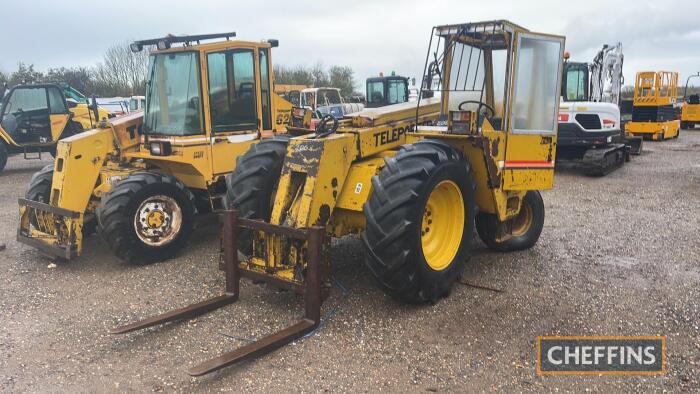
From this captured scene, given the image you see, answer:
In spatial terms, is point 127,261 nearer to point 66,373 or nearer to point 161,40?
point 66,373

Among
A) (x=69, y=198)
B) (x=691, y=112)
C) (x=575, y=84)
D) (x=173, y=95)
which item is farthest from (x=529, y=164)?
(x=691, y=112)

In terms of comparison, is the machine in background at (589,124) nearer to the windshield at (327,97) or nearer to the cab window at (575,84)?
the cab window at (575,84)

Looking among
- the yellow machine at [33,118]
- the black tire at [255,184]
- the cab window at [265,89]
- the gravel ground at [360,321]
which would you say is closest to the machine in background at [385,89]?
the yellow machine at [33,118]

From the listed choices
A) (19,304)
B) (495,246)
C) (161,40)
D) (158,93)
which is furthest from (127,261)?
(495,246)

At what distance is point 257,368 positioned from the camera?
3600 mm

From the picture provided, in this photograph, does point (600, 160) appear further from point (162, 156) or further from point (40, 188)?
point (40, 188)

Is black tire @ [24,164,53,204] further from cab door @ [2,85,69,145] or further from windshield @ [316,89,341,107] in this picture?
windshield @ [316,89,341,107]

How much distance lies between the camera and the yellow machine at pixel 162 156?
5691 millimetres

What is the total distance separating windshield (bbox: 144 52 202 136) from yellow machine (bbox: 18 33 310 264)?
0.5 inches

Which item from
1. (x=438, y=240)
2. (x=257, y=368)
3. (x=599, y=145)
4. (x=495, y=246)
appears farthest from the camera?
(x=599, y=145)

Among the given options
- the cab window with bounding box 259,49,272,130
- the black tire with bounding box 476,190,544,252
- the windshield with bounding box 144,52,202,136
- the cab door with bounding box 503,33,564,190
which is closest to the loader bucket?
the windshield with bounding box 144,52,202,136

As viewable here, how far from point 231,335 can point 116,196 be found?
2.41 meters

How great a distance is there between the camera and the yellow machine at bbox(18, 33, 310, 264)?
5691mm

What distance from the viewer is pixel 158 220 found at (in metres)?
5.93
